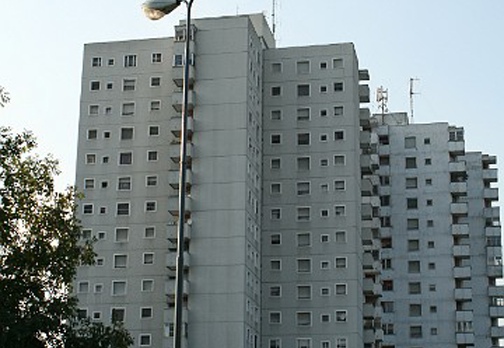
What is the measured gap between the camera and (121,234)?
267 ft

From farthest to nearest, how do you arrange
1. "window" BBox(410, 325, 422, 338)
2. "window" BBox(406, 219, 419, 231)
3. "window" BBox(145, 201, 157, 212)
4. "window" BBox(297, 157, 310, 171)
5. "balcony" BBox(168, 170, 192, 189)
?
"window" BBox(406, 219, 419, 231) → "window" BBox(410, 325, 422, 338) → "window" BBox(297, 157, 310, 171) → "window" BBox(145, 201, 157, 212) → "balcony" BBox(168, 170, 192, 189)

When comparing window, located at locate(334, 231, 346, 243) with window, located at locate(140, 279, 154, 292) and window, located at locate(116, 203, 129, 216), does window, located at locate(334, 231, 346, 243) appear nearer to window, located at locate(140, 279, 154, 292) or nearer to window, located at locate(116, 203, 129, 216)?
window, located at locate(140, 279, 154, 292)

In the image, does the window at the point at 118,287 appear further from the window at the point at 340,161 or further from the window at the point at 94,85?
the window at the point at 340,161

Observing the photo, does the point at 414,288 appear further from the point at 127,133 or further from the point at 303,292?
the point at 127,133

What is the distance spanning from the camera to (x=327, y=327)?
81312 millimetres

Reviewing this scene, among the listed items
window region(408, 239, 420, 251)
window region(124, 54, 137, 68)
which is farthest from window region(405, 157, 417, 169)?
window region(124, 54, 137, 68)

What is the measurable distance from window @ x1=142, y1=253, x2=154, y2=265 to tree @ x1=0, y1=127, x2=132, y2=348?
42.8m

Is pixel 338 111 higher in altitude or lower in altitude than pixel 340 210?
higher

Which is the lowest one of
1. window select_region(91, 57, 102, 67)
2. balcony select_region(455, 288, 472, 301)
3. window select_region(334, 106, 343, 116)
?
balcony select_region(455, 288, 472, 301)

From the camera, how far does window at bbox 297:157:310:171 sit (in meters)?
85.6

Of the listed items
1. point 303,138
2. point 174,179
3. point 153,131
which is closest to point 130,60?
point 153,131

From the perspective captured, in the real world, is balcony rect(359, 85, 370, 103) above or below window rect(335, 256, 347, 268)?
above

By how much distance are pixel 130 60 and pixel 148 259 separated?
1680cm

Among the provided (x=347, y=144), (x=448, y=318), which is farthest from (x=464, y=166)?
(x=347, y=144)
